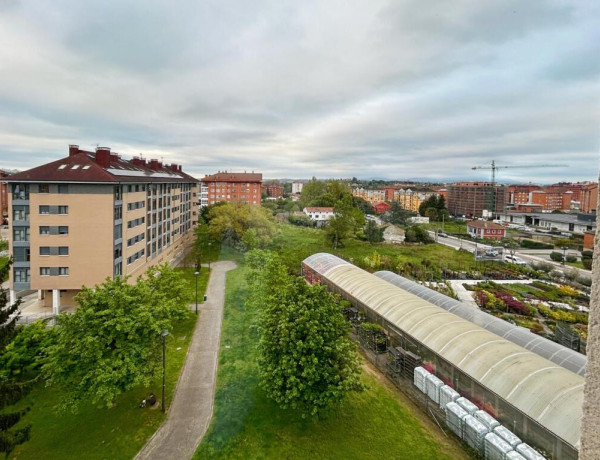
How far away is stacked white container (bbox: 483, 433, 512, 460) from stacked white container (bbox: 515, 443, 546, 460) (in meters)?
0.30

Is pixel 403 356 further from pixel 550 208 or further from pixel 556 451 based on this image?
pixel 550 208

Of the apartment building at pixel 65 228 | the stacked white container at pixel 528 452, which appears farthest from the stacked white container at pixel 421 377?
the apartment building at pixel 65 228

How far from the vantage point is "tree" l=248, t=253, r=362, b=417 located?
483 inches

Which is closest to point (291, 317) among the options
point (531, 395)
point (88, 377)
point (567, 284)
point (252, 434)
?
point (252, 434)

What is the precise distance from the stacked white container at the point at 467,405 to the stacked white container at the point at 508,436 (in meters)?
1.03

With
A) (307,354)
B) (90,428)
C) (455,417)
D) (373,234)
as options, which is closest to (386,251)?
(373,234)

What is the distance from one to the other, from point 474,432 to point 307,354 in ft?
20.5

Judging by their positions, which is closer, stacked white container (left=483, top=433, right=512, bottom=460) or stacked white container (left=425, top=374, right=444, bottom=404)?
stacked white container (left=483, top=433, right=512, bottom=460)

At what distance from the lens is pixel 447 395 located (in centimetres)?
1360

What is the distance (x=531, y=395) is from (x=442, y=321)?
530 cm

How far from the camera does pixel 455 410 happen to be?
12664 mm

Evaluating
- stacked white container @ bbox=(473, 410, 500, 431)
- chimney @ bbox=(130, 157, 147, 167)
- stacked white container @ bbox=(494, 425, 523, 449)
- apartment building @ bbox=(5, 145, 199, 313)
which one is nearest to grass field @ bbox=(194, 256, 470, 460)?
stacked white container @ bbox=(473, 410, 500, 431)

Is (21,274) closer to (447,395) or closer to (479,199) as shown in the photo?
(447,395)

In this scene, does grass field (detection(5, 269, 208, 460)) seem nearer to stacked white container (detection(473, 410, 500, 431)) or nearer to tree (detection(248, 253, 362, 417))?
tree (detection(248, 253, 362, 417))
